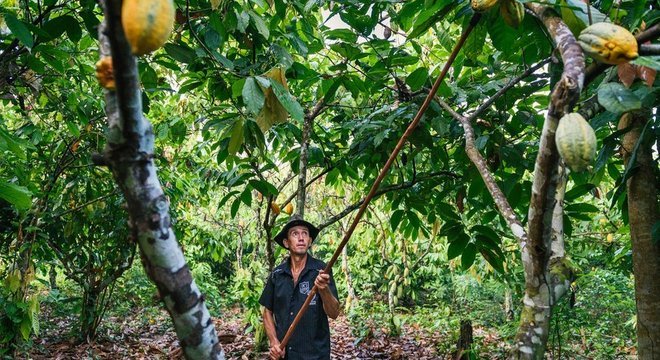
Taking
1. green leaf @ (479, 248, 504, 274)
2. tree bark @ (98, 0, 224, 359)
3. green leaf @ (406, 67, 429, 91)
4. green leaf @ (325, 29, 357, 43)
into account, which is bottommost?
tree bark @ (98, 0, 224, 359)

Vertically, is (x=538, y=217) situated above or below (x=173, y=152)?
below

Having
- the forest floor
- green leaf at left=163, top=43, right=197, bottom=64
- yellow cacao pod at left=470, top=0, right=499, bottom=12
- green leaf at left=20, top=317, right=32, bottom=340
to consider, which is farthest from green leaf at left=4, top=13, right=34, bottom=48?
the forest floor

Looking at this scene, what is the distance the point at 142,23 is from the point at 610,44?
0.54m

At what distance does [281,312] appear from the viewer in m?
2.42

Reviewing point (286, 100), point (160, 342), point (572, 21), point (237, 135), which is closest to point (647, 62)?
point (572, 21)

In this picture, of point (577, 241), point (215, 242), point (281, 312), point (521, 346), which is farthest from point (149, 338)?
point (521, 346)

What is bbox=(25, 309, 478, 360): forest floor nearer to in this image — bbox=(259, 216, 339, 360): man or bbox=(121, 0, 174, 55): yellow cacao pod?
bbox=(259, 216, 339, 360): man

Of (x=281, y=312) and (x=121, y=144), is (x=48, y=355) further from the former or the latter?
(x=121, y=144)

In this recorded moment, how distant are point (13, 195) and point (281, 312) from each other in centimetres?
144

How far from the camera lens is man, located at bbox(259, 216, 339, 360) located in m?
2.33

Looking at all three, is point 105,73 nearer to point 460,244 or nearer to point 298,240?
point 460,244

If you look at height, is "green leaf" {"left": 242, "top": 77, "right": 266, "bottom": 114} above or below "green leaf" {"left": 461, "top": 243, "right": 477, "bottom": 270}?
above

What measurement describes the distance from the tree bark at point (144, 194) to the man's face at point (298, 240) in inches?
74.9

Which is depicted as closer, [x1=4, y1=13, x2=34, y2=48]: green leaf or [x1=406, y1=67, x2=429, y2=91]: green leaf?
[x1=4, y1=13, x2=34, y2=48]: green leaf
